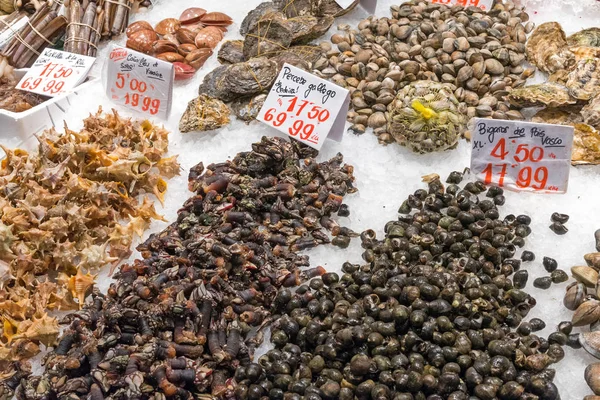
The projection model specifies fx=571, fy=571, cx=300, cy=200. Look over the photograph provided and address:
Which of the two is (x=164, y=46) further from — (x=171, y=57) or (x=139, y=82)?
(x=139, y=82)

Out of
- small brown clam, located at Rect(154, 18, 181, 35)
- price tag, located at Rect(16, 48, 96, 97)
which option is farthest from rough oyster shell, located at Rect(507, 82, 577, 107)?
price tag, located at Rect(16, 48, 96, 97)

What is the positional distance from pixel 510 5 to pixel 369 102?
1.24 metres

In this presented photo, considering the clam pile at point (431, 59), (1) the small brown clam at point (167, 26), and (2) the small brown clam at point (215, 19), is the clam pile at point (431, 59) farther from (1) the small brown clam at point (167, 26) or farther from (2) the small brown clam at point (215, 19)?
(1) the small brown clam at point (167, 26)

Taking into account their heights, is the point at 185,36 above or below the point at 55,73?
above

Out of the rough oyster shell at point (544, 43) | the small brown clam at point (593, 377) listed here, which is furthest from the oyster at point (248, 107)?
the small brown clam at point (593, 377)

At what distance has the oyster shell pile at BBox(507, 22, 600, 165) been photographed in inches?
118

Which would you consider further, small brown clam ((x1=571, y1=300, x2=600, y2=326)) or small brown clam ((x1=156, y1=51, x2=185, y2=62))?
small brown clam ((x1=156, y1=51, x2=185, y2=62))

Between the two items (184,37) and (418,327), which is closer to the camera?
(418,327)

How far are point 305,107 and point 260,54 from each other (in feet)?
2.21

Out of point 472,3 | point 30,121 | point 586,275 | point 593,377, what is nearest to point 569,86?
point 472,3

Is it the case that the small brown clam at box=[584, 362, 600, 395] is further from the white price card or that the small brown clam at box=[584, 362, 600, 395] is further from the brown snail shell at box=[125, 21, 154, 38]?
the brown snail shell at box=[125, 21, 154, 38]

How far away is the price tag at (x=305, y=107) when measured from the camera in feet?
10.4

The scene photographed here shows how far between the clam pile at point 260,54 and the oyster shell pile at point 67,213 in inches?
15.9

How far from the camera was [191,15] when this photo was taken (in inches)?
161
